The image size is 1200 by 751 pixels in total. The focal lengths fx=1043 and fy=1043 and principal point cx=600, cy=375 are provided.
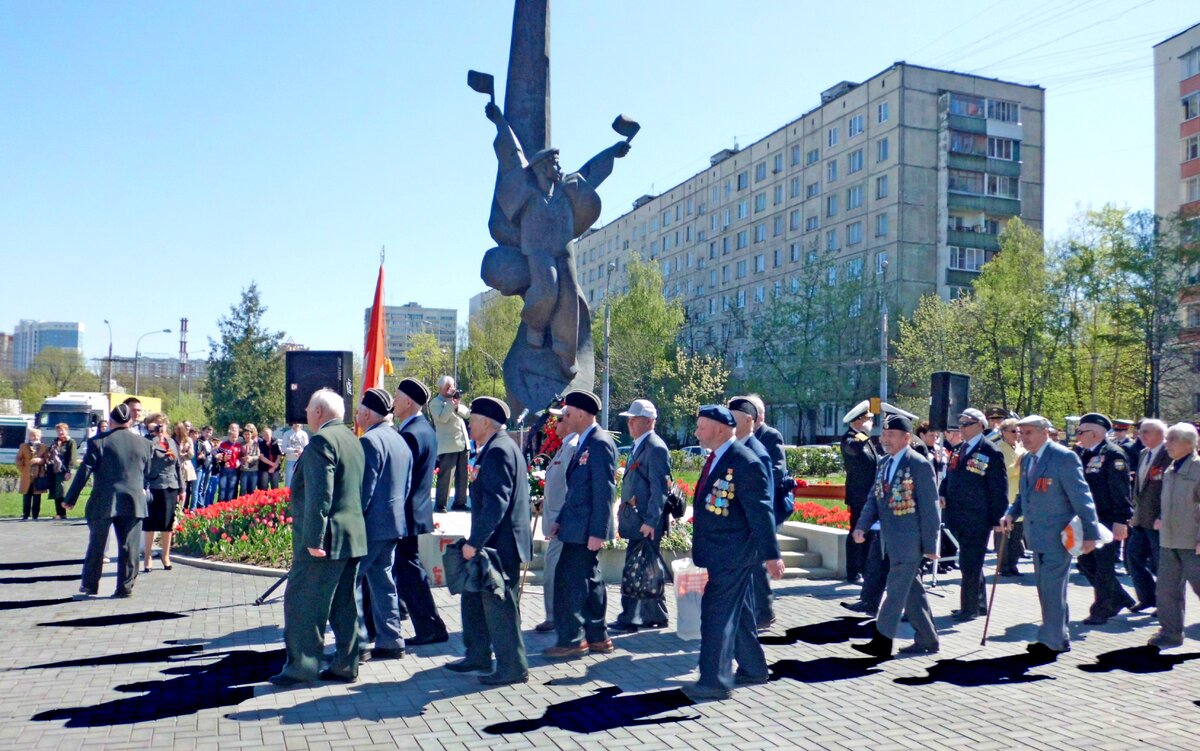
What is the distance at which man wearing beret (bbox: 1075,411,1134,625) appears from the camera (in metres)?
10.2

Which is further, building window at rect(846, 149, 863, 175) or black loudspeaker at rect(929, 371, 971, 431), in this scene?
building window at rect(846, 149, 863, 175)

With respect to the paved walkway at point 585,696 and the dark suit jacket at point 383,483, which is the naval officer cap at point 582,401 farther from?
the paved walkway at point 585,696

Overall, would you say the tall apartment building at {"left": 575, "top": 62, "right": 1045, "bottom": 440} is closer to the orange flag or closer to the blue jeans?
the orange flag

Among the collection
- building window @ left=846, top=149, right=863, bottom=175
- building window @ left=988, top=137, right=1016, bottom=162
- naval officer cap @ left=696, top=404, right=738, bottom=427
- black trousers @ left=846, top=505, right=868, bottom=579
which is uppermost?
building window @ left=988, top=137, right=1016, bottom=162

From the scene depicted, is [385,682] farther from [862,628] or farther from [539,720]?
[862,628]

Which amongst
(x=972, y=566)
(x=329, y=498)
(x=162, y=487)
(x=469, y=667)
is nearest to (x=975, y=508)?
(x=972, y=566)

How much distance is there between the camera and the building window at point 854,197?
65000 millimetres

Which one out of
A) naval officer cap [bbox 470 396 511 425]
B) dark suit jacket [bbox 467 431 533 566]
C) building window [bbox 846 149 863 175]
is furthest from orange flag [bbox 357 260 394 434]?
building window [bbox 846 149 863 175]

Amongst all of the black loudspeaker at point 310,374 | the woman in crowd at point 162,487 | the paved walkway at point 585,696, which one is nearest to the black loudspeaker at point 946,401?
the paved walkway at point 585,696

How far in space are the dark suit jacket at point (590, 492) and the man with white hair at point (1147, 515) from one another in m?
5.92

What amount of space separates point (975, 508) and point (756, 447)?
3.46 metres

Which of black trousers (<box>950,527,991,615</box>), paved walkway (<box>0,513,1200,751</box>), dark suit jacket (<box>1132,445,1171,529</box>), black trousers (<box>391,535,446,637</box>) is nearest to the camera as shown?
paved walkway (<box>0,513,1200,751</box>)

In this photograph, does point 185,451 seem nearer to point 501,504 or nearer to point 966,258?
point 501,504

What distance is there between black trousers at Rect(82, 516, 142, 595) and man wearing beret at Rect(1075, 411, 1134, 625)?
9602 millimetres
